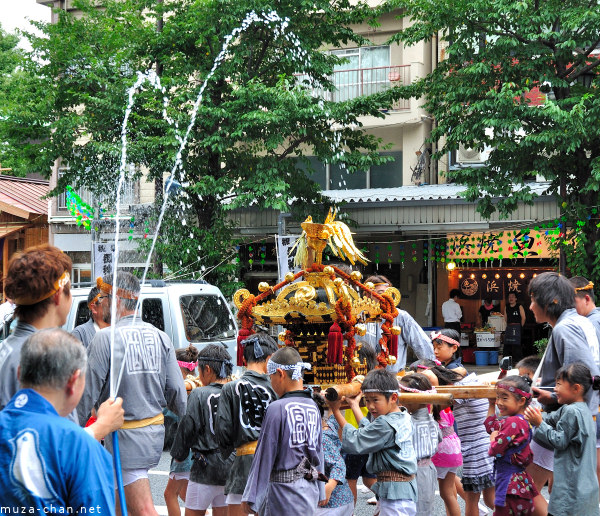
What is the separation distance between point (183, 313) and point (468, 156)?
32.7 ft

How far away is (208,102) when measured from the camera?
1460 centimetres

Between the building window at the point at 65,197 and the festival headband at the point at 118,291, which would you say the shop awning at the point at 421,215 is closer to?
the building window at the point at 65,197

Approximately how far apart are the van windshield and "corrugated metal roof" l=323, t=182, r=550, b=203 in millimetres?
5390

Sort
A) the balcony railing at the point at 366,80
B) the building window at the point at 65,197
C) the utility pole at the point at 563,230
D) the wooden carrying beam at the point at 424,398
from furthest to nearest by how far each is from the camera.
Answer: the building window at the point at 65,197 → the balcony railing at the point at 366,80 → the utility pole at the point at 563,230 → the wooden carrying beam at the point at 424,398

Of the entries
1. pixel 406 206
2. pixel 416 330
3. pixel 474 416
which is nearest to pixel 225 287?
pixel 406 206

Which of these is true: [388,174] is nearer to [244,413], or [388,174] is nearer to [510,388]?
[510,388]

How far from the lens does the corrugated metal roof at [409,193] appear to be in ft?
51.0

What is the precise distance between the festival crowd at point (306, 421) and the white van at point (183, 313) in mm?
4081

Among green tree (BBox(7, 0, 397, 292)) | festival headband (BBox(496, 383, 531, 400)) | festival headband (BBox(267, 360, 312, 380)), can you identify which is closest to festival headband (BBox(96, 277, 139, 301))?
festival headband (BBox(267, 360, 312, 380))

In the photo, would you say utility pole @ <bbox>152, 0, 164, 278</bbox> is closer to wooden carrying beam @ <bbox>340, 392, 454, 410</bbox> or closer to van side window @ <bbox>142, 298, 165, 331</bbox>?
van side window @ <bbox>142, 298, 165, 331</bbox>

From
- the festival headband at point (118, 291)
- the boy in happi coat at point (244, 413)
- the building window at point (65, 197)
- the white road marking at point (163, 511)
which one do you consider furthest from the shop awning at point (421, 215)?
the festival headband at point (118, 291)

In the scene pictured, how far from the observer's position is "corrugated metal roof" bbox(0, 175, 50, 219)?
22.1 meters

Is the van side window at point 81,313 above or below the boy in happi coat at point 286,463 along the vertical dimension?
above

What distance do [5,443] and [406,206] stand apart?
45.6 feet
